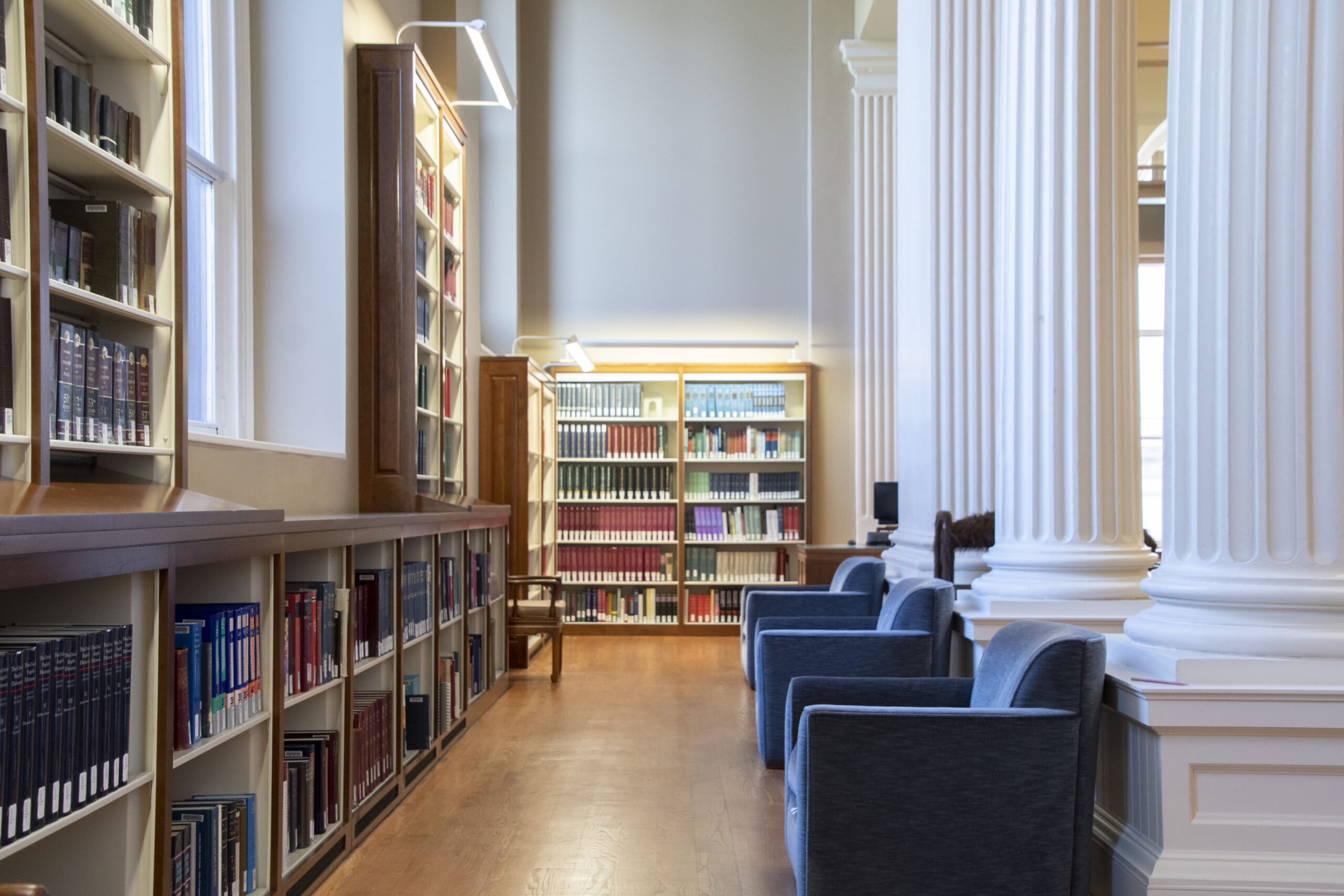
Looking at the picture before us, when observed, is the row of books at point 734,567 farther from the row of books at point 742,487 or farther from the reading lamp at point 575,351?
the reading lamp at point 575,351

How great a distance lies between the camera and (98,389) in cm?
260

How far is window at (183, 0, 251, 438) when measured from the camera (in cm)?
397

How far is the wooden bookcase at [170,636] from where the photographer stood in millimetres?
1750

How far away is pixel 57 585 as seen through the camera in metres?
1.94

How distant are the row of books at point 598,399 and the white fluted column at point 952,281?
11.2ft

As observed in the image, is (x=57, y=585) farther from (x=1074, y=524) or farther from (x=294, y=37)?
(x=294, y=37)

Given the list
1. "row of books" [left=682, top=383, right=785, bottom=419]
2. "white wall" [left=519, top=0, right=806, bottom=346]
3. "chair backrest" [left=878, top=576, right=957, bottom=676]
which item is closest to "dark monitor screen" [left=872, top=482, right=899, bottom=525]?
"row of books" [left=682, top=383, right=785, bottom=419]

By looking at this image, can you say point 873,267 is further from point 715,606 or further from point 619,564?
point 619,564

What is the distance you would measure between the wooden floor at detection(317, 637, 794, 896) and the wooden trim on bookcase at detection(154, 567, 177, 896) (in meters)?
0.95

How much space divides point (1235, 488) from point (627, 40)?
759 cm

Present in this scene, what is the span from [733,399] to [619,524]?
53.4 inches

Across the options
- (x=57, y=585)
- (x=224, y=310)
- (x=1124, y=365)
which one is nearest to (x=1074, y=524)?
(x=1124, y=365)

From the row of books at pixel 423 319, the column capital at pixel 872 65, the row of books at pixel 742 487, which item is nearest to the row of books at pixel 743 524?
the row of books at pixel 742 487

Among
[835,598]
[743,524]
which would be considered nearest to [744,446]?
[743,524]
